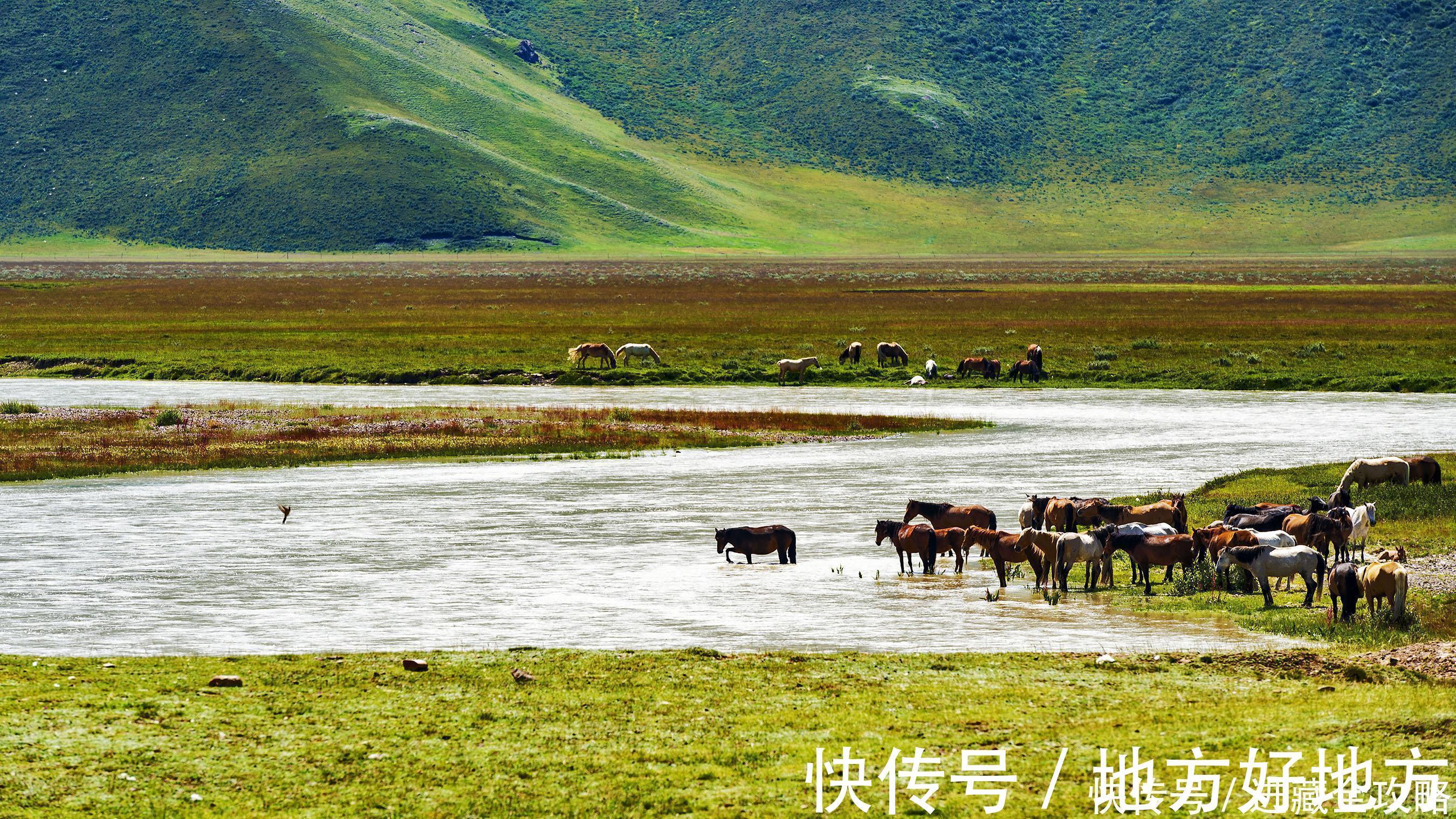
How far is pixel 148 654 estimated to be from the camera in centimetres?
1609

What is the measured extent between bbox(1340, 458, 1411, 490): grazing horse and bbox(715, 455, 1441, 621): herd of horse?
2.64 m

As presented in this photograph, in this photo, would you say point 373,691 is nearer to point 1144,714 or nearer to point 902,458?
point 1144,714

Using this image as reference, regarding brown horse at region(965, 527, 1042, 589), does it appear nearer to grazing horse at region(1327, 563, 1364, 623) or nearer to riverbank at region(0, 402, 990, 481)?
grazing horse at region(1327, 563, 1364, 623)

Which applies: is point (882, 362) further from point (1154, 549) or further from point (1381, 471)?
point (1154, 549)

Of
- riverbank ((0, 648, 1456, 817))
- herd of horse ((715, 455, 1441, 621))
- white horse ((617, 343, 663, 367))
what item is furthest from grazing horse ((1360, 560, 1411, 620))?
white horse ((617, 343, 663, 367))

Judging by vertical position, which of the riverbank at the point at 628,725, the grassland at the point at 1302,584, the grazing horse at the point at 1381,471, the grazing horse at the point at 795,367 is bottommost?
the riverbank at the point at 628,725

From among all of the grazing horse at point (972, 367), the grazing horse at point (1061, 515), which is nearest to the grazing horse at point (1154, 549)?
the grazing horse at point (1061, 515)

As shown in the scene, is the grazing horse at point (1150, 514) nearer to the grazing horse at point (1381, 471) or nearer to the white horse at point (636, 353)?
the grazing horse at point (1381, 471)

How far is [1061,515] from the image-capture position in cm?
2239

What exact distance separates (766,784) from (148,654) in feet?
27.3

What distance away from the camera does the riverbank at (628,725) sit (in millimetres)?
10617

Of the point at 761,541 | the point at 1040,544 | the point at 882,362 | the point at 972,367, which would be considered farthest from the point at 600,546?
the point at 882,362

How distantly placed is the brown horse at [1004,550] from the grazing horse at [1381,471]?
9.08 metres

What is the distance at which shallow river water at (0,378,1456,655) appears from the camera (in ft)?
57.1
